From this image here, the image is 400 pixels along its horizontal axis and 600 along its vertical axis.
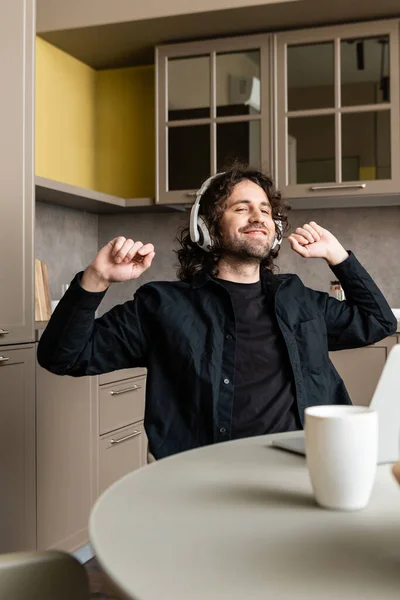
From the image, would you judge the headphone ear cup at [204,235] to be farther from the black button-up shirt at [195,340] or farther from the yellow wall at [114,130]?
the yellow wall at [114,130]

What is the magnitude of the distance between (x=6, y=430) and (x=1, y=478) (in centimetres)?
16

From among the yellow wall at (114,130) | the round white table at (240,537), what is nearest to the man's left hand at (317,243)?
the round white table at (240,537)

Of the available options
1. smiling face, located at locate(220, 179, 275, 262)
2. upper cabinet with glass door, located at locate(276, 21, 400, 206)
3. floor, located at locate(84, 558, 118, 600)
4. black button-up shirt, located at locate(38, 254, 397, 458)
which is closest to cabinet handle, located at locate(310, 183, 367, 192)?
upper cabinet with glass door, located at locate(276, 21, 400, 206)

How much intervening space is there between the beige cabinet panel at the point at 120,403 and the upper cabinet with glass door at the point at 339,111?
3.77ft

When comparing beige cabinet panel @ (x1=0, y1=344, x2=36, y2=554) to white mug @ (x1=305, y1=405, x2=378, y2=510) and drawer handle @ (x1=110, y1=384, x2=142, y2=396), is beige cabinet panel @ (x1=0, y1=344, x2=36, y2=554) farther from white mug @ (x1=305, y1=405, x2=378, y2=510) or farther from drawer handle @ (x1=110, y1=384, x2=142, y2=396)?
white mug @ (x1=305, y1=405, x2=378, y2=510)

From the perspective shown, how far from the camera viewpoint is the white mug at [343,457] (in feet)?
2.77

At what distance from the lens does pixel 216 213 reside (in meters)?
2.19

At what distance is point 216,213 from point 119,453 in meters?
1.49

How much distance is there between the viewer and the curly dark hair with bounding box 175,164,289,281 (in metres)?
2.18

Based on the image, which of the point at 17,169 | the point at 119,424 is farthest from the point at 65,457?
the point at 17,169

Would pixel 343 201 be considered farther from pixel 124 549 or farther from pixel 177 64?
pixel 124 549

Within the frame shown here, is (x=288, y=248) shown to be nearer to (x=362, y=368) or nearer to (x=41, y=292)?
(x=362, y=368)

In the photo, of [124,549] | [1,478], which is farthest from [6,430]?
[124,549]

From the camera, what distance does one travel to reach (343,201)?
3803 mm
